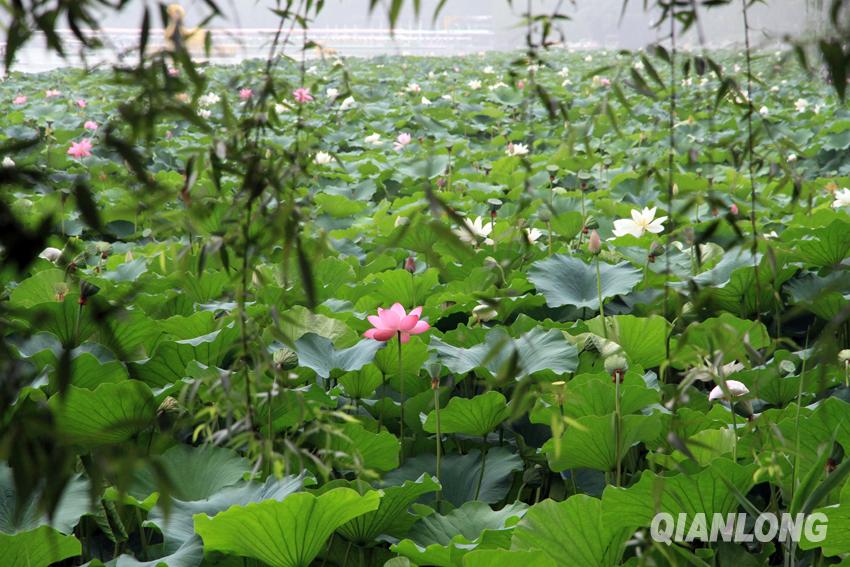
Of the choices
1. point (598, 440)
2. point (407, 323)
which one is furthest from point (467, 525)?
point (407, 323)

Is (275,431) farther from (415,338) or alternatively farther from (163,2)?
(163,2)

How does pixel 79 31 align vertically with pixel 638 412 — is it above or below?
above

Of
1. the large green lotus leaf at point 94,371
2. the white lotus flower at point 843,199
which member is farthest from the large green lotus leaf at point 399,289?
the white lotus flower at point 843,199

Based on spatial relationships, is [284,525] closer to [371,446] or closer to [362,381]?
[371,446]

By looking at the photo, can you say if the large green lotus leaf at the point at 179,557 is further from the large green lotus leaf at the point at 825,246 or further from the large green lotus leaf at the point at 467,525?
the large green lotus leaf at the point at 825,246

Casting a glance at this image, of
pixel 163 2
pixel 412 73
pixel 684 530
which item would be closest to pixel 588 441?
pixel 684 530

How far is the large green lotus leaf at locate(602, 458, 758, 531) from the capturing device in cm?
95

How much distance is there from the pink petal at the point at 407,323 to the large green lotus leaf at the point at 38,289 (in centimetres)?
83

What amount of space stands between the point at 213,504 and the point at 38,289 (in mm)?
888

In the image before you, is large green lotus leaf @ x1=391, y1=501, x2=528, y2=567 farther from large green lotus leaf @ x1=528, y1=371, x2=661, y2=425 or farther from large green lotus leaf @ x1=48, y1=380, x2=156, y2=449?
large green lotus leaf @ x1=48, y1=380, x2=156, y2=449

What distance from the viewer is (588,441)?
114cm

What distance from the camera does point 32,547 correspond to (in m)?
0.94

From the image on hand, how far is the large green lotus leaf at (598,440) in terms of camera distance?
1121 mm

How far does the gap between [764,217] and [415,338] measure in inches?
64.7
